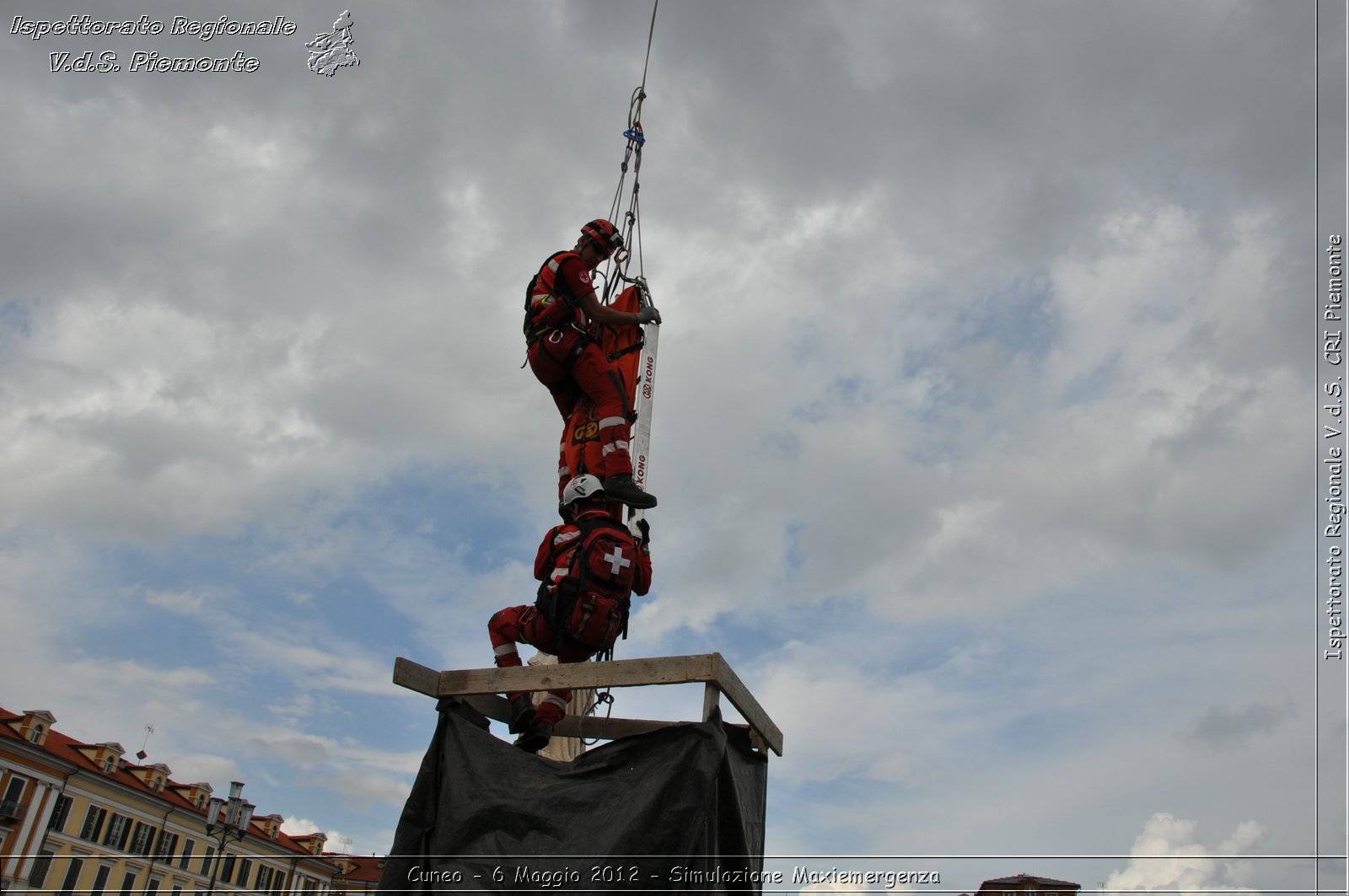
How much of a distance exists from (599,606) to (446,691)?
108 centimetres

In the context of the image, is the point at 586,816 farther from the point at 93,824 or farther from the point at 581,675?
the point at 93,824

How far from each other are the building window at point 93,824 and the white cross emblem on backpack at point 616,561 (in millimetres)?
48260

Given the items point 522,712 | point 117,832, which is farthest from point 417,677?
point 117,832

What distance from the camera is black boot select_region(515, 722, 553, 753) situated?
6527 millimetres

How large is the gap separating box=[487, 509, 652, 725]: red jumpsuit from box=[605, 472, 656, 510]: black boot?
6.4 inches

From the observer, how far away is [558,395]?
7832mm

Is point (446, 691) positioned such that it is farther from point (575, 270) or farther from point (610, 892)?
point (575, 270)

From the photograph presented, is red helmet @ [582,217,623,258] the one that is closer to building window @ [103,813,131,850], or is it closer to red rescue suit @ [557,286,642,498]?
red rescue suit @ [557,286,642,498]

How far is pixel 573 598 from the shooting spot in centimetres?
666

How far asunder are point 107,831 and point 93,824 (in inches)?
45.4

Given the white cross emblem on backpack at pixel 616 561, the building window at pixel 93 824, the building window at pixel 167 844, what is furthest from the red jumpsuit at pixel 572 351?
the building window at pixel 93 824

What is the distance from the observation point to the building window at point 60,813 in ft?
148

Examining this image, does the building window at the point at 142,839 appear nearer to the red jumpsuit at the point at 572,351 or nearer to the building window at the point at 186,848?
the building window at the point at 186,848

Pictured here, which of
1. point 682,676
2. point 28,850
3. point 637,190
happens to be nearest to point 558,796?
point 682,676
